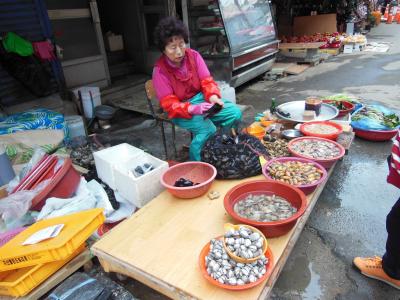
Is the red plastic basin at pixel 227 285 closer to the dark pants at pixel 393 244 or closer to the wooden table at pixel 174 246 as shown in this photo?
the wooden table at pixel 174 246

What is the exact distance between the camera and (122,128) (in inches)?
187

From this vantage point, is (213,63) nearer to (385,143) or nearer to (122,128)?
(122,128)

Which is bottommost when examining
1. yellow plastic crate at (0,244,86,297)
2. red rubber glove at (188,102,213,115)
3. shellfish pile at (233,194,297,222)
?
yellow plastic crate at (0,244,86,297)

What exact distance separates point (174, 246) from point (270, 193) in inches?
29.7

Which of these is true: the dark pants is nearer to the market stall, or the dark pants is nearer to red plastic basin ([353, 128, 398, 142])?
the market stall

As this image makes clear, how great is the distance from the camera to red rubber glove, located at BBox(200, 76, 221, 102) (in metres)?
2.97

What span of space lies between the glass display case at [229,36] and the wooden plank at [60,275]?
414 cm

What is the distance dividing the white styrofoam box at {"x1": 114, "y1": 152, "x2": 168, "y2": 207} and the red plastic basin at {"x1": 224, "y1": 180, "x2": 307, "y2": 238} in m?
0.70

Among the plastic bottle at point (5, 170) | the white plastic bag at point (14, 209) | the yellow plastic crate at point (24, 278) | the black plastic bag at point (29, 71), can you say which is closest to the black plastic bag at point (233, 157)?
the yellow plastic crate at point (24, 278)

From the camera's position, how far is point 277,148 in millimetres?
2801

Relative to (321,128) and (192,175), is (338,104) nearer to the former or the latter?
(321,128)

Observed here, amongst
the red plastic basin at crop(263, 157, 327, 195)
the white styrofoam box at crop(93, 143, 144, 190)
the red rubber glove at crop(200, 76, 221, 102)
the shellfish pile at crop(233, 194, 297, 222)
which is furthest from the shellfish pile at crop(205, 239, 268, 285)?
the red rubber glove at crop(200, 76, 221, 102)

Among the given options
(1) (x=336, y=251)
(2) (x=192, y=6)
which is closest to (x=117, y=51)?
(2) (x=192, y=6)

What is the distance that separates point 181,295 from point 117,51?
672 centimetres
